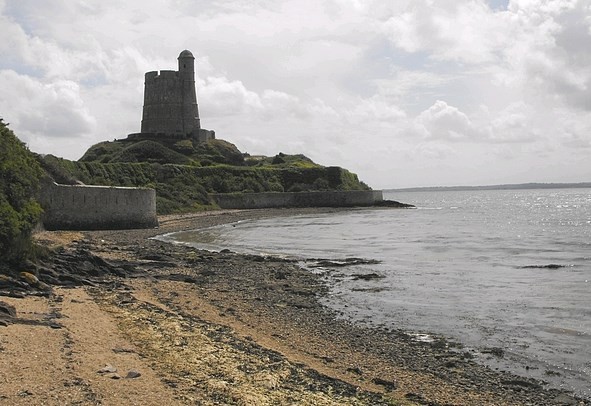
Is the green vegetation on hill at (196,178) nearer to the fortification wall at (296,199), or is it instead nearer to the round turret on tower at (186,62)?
the fortification wall at (296,199)

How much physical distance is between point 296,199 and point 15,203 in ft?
192

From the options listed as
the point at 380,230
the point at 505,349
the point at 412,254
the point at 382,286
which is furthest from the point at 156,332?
the point at 380,230

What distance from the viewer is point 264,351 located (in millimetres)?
10039

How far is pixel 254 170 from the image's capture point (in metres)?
77.2

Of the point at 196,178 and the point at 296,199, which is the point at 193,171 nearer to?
the point at 196,178

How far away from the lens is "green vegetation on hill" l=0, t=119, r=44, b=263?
1487 centimetres

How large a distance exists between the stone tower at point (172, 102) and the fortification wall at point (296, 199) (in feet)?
49.6

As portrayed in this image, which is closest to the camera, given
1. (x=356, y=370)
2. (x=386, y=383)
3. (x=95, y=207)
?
(x=386, y=383)

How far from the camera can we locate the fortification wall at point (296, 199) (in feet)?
221

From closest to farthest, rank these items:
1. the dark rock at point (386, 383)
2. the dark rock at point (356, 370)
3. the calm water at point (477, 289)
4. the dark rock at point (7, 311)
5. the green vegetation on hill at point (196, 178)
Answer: the dark rock at point (386, 383), the dark rock at point (356, 370), the dark rock at point (7, 311), the calm water at point (477, 289), the green vegetation on hill at point (196, 178)

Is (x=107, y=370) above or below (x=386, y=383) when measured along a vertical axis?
above

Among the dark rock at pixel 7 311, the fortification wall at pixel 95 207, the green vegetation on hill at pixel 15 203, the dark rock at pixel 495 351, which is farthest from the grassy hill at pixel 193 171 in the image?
the dark rock at pixel 495 351

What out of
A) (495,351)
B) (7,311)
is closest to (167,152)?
(7,311)

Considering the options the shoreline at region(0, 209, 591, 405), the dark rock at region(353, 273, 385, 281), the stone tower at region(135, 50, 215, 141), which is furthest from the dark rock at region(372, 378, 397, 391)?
the stone tower at region(135, 50, 215, 141)
